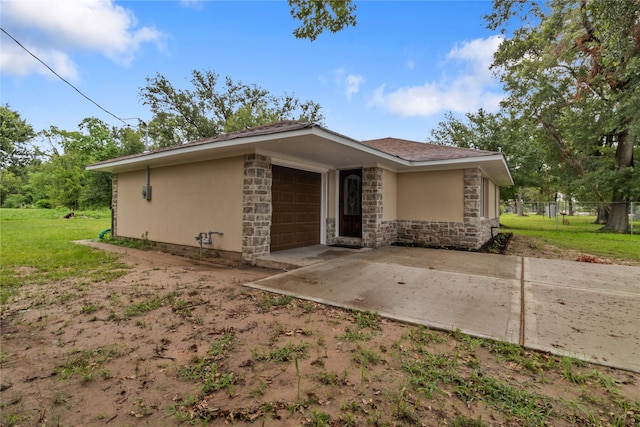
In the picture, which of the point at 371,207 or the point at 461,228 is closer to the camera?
the point at 371,207

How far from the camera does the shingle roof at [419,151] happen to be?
7.80 m

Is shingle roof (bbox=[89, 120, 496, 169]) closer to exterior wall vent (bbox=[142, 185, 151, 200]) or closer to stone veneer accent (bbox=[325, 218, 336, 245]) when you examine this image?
exterior wall vent (bbox=[142, 185, 151, 200])

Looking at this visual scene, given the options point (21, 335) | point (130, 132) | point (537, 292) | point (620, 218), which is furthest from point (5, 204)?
point (620, 218)

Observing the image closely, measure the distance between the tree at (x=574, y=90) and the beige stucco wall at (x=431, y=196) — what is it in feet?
12.6

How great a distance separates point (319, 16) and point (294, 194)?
159 inches

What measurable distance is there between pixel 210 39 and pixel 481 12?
8.08 metres

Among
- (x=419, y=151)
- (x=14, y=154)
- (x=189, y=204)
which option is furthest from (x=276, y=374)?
(x=14, y=154)

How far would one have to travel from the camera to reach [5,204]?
102 feet

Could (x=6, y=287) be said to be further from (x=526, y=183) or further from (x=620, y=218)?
(x=620, y=218)

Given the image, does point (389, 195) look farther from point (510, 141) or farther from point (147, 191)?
point (510, 141)

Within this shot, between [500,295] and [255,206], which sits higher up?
[255,206]

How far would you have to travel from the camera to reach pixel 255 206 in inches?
239

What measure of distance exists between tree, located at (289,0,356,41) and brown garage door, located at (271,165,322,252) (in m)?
3.01

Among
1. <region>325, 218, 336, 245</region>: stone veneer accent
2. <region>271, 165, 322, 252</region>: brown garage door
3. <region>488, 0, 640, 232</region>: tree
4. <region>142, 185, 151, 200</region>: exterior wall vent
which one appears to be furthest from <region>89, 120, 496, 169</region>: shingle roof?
<region>488, 0, 640, 232</region>: tree
